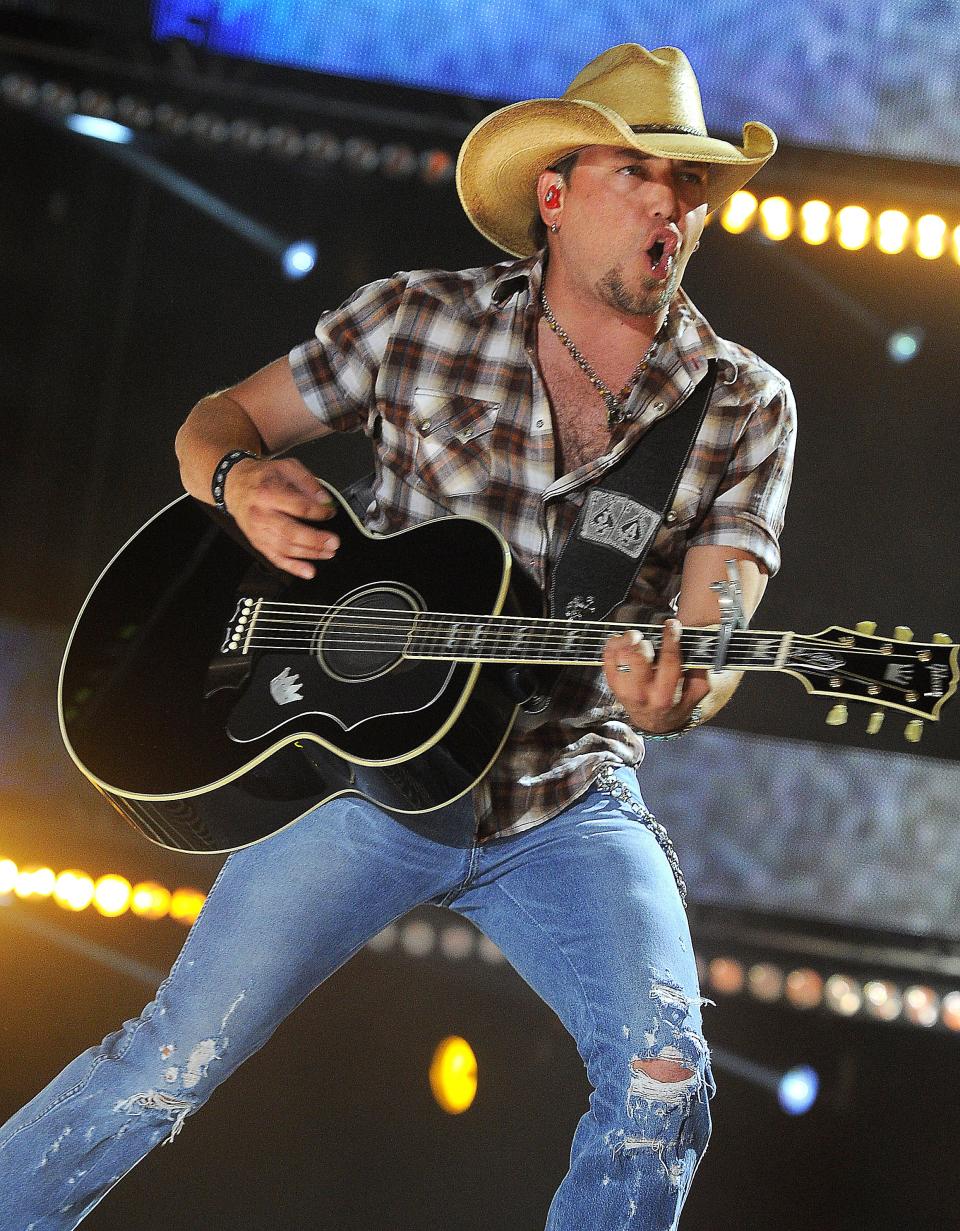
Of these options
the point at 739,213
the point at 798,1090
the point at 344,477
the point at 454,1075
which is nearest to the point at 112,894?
the point at 454,1075

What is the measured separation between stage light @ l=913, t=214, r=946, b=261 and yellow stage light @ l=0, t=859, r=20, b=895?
281 cm

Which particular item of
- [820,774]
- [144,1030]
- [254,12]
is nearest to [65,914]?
[144,1030]

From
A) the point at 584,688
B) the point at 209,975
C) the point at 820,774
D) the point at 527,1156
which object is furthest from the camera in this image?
the point at 820,774

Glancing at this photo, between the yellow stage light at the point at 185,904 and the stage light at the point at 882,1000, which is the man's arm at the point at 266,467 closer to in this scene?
the yellow stage light at the point at 185,904

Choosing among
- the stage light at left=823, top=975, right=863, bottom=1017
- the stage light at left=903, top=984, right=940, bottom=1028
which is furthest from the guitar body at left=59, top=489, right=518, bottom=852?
the stage light at left=903, top=984, right=940, bottom=1028

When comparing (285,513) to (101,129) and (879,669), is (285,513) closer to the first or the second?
(879,669)

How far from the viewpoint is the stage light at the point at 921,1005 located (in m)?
3.13

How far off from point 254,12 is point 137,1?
350mm

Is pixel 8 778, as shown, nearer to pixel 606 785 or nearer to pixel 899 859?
pixel 606 785

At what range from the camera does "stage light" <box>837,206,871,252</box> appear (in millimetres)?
3389

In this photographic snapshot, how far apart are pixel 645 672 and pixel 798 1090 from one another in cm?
155

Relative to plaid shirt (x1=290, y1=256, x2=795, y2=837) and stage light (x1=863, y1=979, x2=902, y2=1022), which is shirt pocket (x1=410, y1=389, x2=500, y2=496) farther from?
stage light (x1=863, y1=979, x2=902, y2=1022)

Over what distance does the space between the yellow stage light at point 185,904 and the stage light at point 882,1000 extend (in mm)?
1644

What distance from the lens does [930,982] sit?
3.15 m
